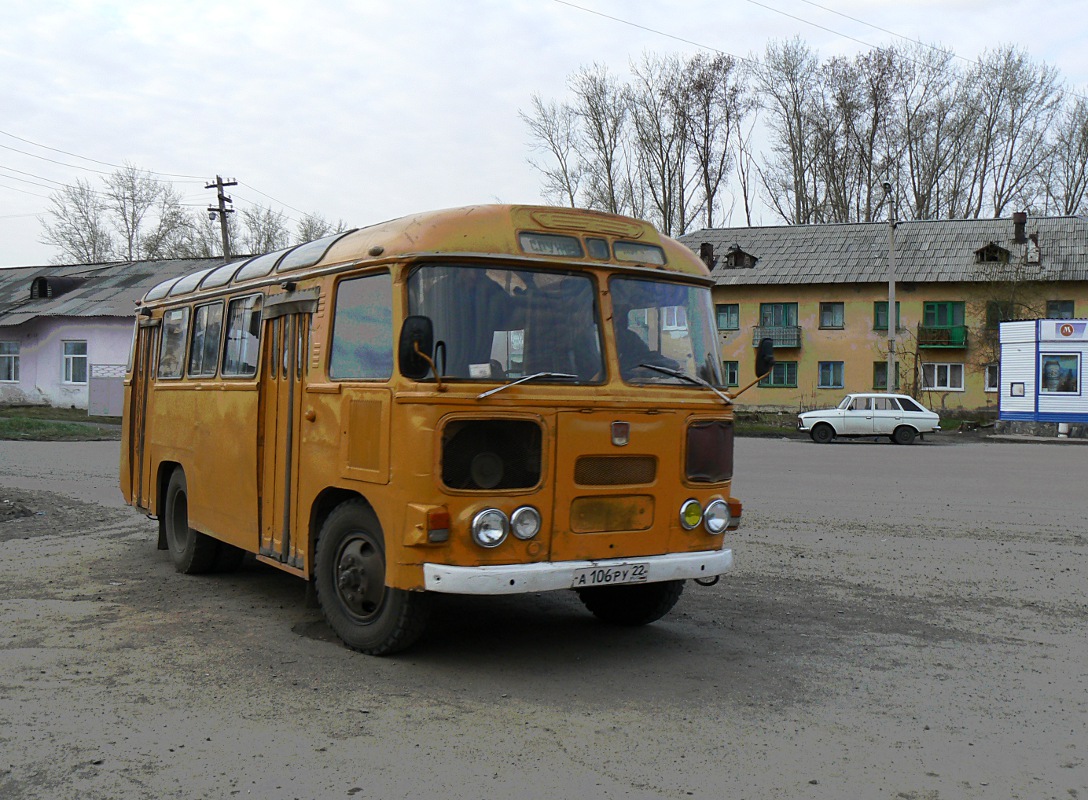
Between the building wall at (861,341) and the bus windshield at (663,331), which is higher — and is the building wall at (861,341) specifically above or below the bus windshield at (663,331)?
above

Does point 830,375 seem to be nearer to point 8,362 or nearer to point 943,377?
point 943,377

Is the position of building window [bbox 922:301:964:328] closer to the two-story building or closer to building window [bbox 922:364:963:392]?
the two-story building

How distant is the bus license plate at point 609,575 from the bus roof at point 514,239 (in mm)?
1826

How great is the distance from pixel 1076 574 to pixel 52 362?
44716 millimetres

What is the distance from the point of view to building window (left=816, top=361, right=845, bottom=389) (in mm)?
55406

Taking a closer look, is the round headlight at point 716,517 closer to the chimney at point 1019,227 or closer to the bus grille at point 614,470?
the bus grille at point 614,470

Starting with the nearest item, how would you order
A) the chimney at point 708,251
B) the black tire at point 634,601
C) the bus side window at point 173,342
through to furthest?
the black tire at point 634,601
the bus side window at point 173,342
the chimney at point 708,251

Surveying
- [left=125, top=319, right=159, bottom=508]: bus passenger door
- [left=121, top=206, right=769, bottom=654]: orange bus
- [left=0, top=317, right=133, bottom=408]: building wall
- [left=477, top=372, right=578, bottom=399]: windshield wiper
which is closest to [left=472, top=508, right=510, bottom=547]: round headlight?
[left=121, top=206, right=769, bottom=654]: orange bus

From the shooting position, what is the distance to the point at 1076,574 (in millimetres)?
9828

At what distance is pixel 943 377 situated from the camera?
53562mm

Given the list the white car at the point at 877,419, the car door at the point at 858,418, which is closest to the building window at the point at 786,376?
the white car at the point at 877,419

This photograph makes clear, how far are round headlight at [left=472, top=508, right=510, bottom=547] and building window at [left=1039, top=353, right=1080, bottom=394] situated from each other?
36.9 metres

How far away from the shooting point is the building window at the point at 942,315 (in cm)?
5284

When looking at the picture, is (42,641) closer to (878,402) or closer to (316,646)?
(316,646)
